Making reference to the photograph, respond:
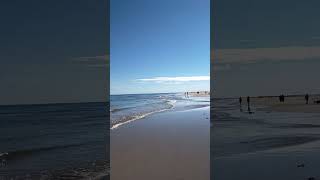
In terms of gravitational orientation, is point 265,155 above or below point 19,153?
above

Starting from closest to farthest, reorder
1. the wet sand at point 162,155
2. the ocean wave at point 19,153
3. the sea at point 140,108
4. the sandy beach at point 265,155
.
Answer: the sandy beach at point 265,155, the wet sand at point 162,155, the ocean wave at point 19,153, the sea at point 140,108

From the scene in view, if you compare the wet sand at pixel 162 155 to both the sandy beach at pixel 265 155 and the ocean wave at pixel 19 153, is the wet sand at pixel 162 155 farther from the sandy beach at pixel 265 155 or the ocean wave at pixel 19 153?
the ocean wave at pixel 19 153

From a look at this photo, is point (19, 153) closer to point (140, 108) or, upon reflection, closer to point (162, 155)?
point (162, 155)

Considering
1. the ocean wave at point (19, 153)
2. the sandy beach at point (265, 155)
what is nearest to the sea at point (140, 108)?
the ocean wave at point (19, 153)

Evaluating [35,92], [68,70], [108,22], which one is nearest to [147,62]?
[68,70]

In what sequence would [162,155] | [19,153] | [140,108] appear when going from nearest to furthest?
[162,155] → [19,153] → [140,108]

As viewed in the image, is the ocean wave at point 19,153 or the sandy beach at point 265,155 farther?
the ocean wave at point 19,153

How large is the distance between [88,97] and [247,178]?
3.69 m

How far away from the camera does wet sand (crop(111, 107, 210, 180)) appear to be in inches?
166

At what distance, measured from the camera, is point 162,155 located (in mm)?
5371

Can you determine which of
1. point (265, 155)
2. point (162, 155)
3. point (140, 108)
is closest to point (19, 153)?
point (162, 155)

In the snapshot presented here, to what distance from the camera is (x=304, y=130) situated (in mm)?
7152

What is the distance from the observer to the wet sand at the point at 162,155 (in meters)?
4.22

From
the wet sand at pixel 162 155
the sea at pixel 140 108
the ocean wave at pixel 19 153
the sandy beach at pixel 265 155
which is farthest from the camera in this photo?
the sea at pixel 140 108
